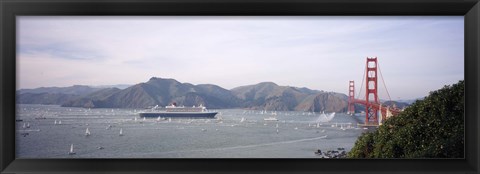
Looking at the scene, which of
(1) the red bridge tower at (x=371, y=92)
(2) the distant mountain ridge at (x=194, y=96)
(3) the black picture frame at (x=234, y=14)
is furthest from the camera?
(2) the distant mountain ridge at (x=194, y=96)

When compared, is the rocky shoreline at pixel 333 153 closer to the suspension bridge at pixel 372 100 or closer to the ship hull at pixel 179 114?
the suspension bridge at pixel 372 100

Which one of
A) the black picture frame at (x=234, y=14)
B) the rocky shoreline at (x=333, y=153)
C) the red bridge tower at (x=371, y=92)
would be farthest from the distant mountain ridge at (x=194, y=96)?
the black picture frame at (x=234, y=14)

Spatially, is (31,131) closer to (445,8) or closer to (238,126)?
(238,126)

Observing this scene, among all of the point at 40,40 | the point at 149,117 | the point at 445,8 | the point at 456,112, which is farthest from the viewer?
the point at 149,117

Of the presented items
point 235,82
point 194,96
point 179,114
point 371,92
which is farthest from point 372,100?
point 179,114

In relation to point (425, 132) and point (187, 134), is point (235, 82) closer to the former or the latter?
point (187, 134)

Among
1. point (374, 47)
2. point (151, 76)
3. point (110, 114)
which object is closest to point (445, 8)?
point (374, 47)
